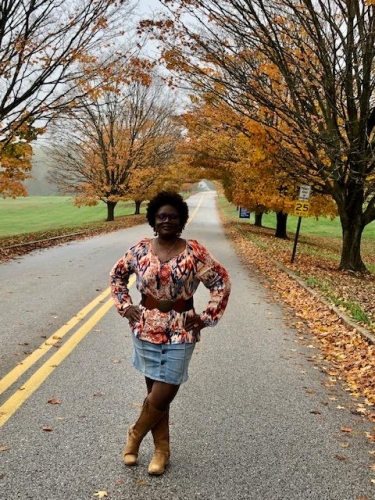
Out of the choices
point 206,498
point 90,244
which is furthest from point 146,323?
point 90,244

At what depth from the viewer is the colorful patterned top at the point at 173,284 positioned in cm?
330

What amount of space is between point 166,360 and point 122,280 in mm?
696

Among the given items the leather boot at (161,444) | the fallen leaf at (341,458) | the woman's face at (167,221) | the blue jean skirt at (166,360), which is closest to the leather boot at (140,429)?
the leather boot at (161,444)

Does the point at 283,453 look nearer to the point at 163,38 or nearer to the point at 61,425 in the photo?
the point at 61,425

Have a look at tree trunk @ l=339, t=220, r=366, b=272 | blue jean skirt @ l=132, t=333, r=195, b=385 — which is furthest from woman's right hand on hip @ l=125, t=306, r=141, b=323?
tree trunk @ l=339, t=220, r=366, b=272

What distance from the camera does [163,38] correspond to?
11.7 metres

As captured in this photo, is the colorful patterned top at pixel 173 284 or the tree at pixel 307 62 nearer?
the colorful patterned top at pixel 173 284

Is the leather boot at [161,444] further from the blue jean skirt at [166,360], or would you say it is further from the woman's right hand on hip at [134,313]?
the woman's right hand on hip at [134,313]

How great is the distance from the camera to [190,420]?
173 inches

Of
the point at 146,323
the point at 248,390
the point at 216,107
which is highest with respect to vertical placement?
the point at 216,107

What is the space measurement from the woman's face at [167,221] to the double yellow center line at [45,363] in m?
2.14

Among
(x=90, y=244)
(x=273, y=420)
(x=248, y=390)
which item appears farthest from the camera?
(x=90, y=244)

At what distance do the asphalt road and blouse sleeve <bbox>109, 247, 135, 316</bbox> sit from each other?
113 cm

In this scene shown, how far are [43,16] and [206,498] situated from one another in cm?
1478
